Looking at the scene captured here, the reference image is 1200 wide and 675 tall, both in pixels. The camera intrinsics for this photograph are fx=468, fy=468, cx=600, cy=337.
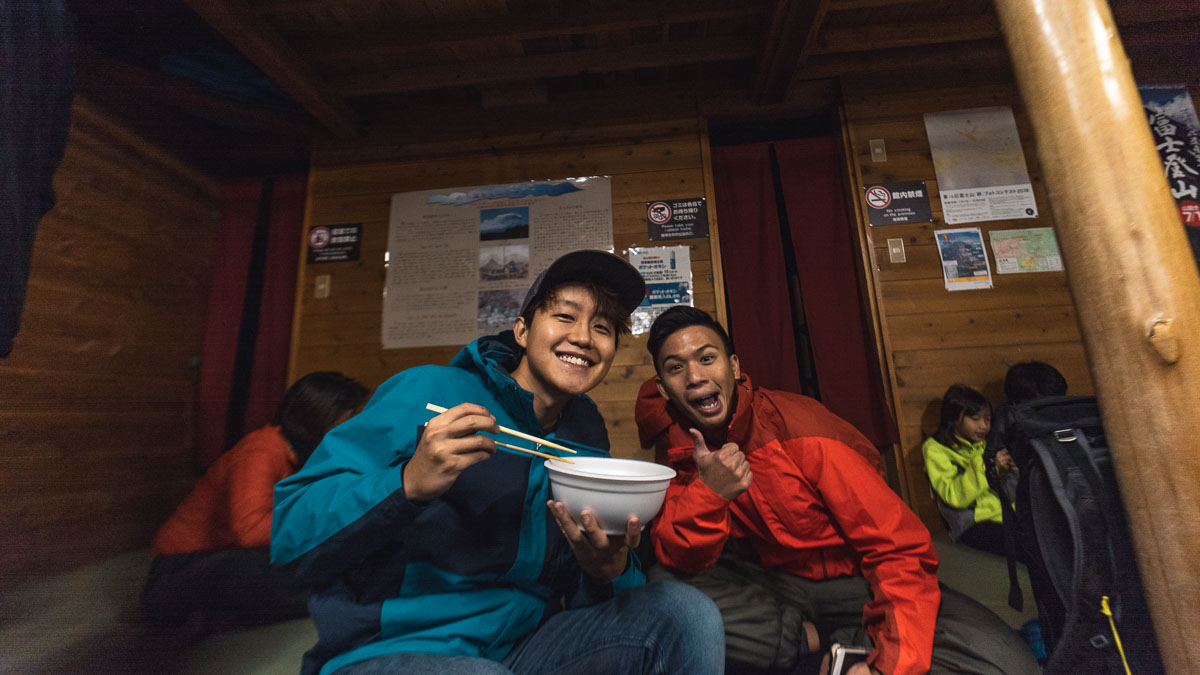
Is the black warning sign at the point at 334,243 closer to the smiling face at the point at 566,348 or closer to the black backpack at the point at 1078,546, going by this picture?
the smiling face at the point at 566,348

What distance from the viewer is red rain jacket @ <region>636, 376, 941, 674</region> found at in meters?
1.14

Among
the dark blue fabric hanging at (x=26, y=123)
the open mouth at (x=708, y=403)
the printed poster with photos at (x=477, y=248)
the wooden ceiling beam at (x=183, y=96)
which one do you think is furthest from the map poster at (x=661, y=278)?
the wooden ceiling beam at (x=183, y=96)

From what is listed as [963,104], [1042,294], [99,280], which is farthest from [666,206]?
[99,280]

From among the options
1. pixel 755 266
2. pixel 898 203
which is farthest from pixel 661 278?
pixel 898 203

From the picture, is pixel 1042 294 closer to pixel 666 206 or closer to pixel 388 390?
pixel 666 206

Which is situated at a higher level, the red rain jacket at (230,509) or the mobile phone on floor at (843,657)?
the red rain jacket at (230,509)

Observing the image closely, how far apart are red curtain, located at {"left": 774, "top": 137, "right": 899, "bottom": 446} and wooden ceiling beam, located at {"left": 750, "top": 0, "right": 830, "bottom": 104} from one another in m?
0.38

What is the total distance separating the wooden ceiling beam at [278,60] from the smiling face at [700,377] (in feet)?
8.46

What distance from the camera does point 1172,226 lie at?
0.75m

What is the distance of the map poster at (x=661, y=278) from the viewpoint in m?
2.75

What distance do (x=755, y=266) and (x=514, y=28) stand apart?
1.95 meters

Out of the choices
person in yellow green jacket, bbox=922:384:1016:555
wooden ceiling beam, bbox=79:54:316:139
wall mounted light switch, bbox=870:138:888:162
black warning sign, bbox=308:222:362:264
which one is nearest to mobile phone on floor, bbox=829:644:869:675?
person in yellow green jacket, bbox=922:384:1016:555

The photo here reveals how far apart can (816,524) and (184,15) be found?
11.7 ft

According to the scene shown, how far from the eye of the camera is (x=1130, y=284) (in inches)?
29.6
